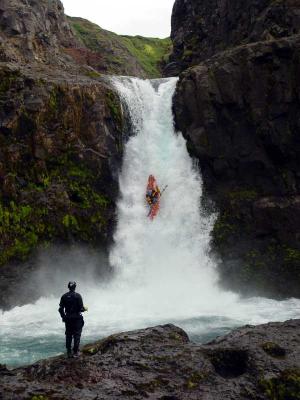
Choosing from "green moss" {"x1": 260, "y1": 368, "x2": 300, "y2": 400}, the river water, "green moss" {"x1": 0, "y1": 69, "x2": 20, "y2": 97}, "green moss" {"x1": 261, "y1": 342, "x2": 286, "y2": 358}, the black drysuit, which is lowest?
"green moss" {"x1": 260, "y1": 368, "x2": 300, "y2": 400}

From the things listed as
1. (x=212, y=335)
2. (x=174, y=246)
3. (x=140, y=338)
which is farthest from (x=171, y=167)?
(x=140, y=338)

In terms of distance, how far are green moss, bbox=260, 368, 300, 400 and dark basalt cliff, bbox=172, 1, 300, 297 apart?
16780 mm

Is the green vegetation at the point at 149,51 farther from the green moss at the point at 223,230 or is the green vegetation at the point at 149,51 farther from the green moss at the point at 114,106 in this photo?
the green moss at the point at 223,230

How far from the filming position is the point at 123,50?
7250cm

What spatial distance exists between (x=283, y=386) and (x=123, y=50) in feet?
224

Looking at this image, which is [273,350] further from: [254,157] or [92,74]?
[92,74]

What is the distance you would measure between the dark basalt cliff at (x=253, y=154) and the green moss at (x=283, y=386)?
16780mm

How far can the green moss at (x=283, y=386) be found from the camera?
1030cm

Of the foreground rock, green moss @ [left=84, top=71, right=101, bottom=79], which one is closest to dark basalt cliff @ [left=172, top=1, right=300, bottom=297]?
green moss @ [left=84, top=71, right=101, bottom=79]

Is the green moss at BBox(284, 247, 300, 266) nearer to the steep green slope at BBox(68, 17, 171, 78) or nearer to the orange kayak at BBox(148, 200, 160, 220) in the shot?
the orange kayak at BBox(148, 200, 160, 220)

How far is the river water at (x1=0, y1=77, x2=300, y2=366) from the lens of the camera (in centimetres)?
1991

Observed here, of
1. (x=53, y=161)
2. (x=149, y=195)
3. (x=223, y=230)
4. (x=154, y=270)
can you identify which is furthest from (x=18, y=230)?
(x=223, y=230)

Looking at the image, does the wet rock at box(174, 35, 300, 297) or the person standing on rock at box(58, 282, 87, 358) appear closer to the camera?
the person standing on rock at box(58, 282, 87, 358)

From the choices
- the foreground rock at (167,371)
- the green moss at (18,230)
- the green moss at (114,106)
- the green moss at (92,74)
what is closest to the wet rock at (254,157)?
the green moss at (114,106)
